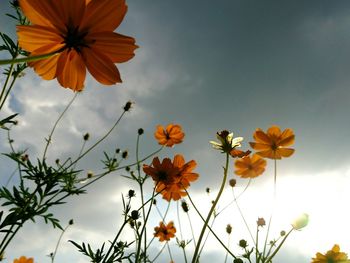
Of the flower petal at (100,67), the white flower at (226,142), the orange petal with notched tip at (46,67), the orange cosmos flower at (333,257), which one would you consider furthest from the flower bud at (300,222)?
the orange petal with notched tip at (46,67)

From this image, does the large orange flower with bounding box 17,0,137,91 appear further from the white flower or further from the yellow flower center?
the white flower

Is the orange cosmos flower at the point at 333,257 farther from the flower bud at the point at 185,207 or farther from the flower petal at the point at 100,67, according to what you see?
the flower petal at the point at 100,67

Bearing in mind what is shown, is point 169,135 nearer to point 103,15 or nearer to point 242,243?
point 242,243

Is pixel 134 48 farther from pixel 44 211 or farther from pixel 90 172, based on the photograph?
pixel 90 172

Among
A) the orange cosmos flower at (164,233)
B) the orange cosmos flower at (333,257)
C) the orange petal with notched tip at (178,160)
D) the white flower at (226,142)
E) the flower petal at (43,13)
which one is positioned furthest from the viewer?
the orange cosmos flower at (164,233)

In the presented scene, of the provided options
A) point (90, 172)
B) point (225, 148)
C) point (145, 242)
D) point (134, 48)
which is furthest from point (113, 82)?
point (90, 172)

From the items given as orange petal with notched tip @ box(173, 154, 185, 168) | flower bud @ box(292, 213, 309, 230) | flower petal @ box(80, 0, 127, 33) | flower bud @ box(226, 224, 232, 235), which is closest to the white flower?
flower bud @ box(292, 213, 309, 230)

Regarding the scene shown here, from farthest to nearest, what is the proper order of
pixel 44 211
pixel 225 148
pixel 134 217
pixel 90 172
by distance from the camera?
pixel 90 172
pixel 134 217
pixel 44 211
pixel 225 148
